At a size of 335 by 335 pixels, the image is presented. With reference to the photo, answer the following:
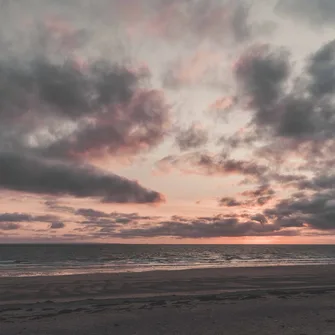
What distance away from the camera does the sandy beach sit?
14.5 metres

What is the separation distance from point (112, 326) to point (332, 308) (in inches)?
469

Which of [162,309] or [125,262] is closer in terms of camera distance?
[162,309]

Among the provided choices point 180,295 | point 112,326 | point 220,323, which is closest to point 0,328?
point 112,326

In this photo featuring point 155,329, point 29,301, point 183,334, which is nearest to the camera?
point 183,334

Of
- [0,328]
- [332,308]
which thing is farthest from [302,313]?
[0,328]

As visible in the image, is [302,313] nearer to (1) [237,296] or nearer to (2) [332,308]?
(2) [332,308]

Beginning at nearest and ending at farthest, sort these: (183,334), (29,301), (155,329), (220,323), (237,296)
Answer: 1. (183,334)
2. (155,329)
3. (220,323)
4. (29,301)
5. (237,296)

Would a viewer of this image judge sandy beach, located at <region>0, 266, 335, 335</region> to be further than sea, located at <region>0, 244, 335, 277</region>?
No

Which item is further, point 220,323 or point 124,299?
point 124,299

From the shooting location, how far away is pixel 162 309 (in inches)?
723

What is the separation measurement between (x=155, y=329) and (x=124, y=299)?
7832 mm

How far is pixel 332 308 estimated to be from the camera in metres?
18.9

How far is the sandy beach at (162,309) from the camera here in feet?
47.4

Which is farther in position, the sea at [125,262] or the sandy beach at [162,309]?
the sea at [125,262]
